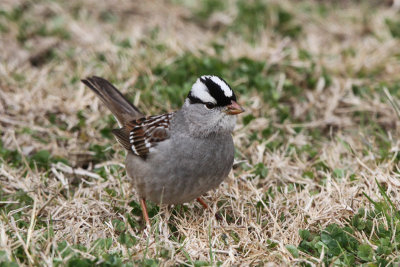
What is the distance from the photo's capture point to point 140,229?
13.4 ft

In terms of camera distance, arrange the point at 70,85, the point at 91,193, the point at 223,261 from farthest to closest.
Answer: the point at 70,85 < the point at 91,193 < the point at 223,261

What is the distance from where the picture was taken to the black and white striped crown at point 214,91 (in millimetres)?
3850

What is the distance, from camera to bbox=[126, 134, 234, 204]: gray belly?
150 inches

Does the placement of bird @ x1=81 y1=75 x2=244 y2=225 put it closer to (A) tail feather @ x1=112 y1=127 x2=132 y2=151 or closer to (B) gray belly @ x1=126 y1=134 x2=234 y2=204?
(B) gray belly @ x1=126 y1=134 x2=234 y2=204

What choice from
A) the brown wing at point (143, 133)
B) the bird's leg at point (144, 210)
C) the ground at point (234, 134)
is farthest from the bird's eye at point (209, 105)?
the bird's leg at point (144, 210)

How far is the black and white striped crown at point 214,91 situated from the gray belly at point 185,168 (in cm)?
29

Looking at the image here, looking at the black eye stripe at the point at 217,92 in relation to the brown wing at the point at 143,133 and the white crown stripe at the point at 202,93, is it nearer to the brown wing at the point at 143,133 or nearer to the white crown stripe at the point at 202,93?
the white crown stripe at the point at 202,93

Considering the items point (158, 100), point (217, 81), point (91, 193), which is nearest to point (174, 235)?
point (91, 193)

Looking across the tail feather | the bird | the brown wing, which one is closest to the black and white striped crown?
the bird

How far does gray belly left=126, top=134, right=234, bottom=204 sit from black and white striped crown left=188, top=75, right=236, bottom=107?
0.29 metres

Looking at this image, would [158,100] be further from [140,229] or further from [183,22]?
[183,22]

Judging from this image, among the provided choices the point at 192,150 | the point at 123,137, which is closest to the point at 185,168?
the point at 192,150

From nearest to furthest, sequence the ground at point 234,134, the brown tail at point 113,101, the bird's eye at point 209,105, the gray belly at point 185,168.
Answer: the ground at point 234,134 → the gray belly at point 185,168 → the bird's eye at point 209,105 → the brown tail at point 113,101

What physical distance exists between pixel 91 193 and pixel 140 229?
Result: 60 cm
